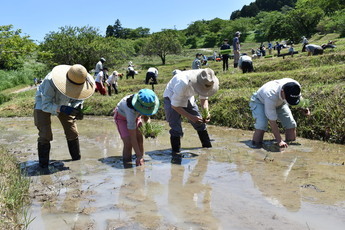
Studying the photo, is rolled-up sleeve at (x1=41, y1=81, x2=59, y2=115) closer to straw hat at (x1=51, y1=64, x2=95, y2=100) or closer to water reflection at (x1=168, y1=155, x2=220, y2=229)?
straw hat at (x1=51, y1=64, x2=95, y2=100)

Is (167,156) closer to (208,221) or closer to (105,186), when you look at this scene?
(105,186)

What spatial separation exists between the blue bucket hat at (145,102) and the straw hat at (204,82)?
27.9 inches

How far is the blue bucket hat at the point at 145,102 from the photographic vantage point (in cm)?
Answer: 512

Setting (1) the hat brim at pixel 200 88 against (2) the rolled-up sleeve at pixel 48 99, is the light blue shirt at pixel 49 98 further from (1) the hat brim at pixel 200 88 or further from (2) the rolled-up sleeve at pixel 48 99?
(1) the hat brim at pixel 200 88

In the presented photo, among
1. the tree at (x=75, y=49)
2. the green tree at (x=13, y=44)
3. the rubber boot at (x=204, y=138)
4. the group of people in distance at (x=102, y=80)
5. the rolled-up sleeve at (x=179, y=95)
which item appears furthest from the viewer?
the tree at (x=75, y=49)

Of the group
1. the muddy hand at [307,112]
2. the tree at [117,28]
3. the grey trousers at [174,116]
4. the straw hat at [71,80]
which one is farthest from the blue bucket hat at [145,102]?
the tree at [117,28]

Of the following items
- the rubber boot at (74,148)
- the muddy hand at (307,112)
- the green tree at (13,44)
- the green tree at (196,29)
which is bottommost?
the rubber boot at (74,148)

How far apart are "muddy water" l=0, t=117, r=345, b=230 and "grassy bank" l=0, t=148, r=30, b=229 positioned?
0.12 metres

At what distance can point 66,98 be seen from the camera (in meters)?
5.61

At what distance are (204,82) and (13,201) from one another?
298 centimetres

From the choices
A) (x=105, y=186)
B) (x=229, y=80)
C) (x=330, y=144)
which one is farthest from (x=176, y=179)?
(x=229, y=80)

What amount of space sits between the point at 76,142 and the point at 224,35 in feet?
237

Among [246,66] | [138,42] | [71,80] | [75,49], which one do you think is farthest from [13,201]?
[138,42]

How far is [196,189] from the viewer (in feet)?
14.6
